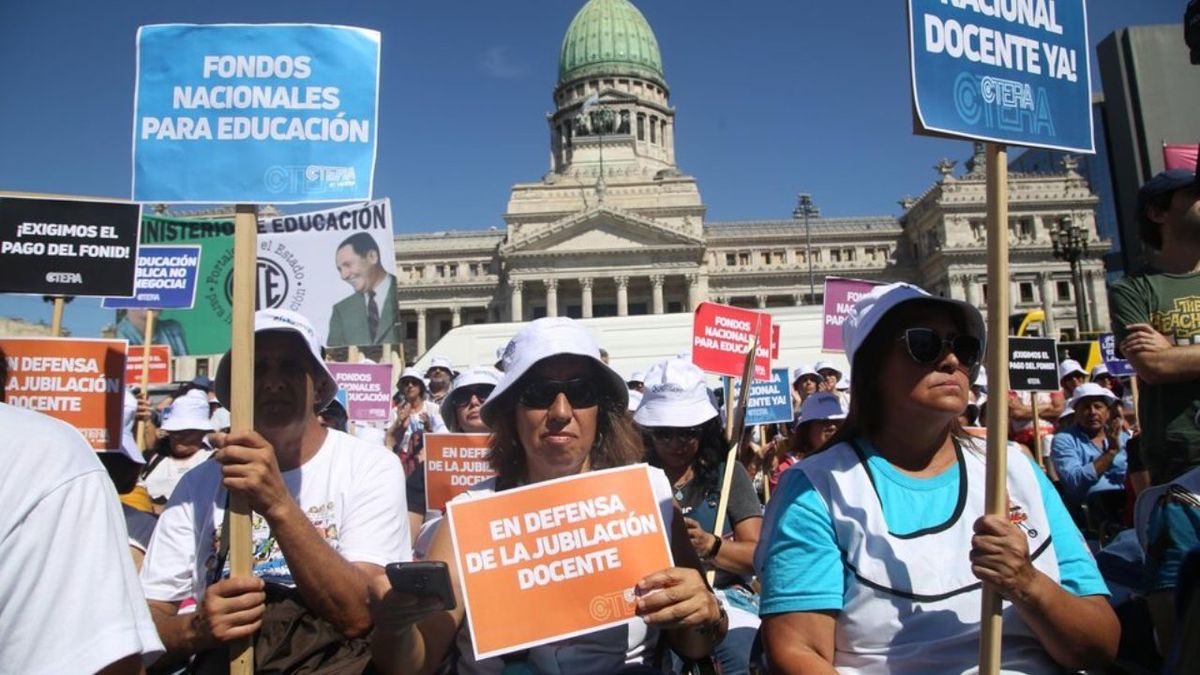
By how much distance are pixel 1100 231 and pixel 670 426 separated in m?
75.4

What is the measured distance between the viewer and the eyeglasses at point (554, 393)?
2.71m

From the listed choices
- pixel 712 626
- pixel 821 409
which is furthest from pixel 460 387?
pixel 712 626

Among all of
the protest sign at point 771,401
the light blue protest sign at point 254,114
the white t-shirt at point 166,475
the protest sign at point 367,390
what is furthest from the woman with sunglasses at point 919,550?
the protest sign at point 367,390

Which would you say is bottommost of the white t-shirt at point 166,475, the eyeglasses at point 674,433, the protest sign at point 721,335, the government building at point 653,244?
the white t-shirt at point 166,475

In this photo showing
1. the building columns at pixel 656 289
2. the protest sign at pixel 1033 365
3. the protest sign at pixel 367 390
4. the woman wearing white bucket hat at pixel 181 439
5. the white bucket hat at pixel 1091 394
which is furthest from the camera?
the building columns at pixel 656 289

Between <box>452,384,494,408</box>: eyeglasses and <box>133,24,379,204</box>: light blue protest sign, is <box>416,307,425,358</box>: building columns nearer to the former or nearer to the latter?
<box>452,384,494,408</box>: eyeglasses

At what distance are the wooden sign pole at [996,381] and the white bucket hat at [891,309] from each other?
171 millimetres

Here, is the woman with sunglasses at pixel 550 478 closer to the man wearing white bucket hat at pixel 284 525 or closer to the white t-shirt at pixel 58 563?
the man wearing white bucket hat at pixel 284 525

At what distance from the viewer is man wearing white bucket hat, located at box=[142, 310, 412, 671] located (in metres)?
2.30

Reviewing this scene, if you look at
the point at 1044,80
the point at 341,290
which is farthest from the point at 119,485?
the point at 341,290

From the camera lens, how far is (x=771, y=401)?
30.7 ft

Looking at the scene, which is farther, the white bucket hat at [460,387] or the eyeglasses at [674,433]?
the white bucket hat at [460,387]

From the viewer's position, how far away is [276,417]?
2.78 m

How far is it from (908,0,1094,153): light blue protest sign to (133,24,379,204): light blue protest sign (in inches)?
71.3
